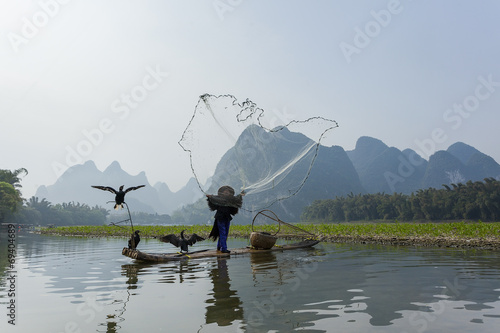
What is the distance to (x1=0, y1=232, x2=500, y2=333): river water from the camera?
16.3 ft

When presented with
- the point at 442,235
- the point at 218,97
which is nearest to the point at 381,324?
the point at 218,97

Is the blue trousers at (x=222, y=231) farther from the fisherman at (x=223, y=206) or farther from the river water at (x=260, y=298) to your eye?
the river water at (x=260, y=298)

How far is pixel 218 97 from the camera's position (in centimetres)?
1059

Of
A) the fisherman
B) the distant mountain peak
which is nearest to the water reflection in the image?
the fisherman

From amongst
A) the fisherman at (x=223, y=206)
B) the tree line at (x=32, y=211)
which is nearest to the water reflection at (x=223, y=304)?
the fisherman at (x=223, y=206)

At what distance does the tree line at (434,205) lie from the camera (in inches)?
2028

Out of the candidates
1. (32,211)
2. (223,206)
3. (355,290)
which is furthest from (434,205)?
(32,211)

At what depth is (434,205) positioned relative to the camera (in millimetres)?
56312

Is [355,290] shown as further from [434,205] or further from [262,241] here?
[434,205]

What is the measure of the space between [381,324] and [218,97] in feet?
24.7

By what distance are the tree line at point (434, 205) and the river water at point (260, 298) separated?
158ft

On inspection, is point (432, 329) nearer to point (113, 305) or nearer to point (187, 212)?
point (113, 305)

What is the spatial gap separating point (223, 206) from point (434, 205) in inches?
2071

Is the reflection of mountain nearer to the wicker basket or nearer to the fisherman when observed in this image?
the fisherman
